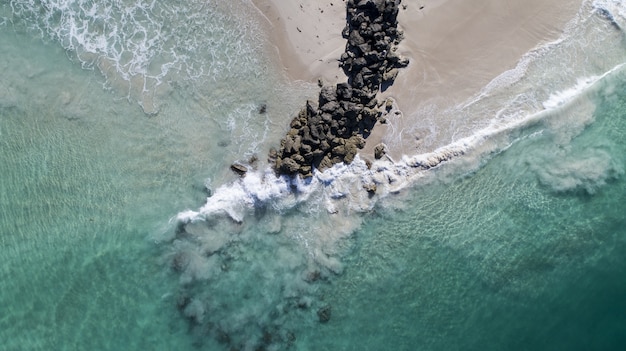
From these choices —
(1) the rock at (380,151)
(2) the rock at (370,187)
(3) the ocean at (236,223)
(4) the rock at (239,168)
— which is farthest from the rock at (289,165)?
(1) the rock at (380,151)

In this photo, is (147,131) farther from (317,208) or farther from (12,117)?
(317,208)

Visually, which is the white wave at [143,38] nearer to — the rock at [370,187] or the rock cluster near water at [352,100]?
the rock cluster near water at [352,100]

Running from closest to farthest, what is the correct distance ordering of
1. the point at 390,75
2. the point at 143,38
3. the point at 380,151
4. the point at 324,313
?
1. the point at 390,75
2. the point at 380,151
3. the point at 143,38
4. the point at 324,313

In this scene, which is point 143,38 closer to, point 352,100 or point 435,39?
point 352,100

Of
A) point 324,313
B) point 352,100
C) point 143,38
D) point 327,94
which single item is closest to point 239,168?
point 327,94

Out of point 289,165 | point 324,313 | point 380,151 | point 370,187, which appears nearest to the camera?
point 289,165

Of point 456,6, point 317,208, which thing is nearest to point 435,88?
point 456,6
